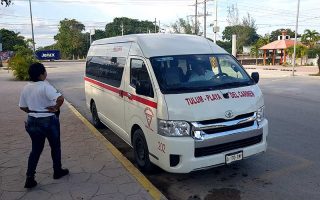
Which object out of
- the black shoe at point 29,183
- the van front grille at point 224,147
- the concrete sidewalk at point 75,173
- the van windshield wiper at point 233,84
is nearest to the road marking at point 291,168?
the van front grille at point 224,147

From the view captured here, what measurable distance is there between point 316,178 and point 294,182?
39cm

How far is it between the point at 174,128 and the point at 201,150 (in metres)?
0.46

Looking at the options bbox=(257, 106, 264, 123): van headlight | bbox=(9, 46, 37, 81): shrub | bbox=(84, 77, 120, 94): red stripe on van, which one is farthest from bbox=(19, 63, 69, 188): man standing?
bbox=(9, 46, 37, 81): shrub

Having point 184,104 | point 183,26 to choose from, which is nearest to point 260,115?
point 184,104

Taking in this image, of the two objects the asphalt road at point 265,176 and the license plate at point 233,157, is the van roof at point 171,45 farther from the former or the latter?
the asphalt road at point 265,176

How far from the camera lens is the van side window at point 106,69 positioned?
6205 mm

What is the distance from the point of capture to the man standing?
4.53m

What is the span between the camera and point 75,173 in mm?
5270

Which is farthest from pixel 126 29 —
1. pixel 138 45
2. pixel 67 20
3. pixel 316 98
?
pixel 138 45

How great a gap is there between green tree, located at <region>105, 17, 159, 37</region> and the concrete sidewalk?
Answer: 3394 inches

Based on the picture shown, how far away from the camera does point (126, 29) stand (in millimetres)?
94000

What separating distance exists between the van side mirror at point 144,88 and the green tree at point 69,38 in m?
73.8

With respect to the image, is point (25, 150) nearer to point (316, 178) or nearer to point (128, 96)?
point (128, 96)

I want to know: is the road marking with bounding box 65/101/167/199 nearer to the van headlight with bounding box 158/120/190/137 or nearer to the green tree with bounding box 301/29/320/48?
the van headlight with bounding box 158/120/190/137
